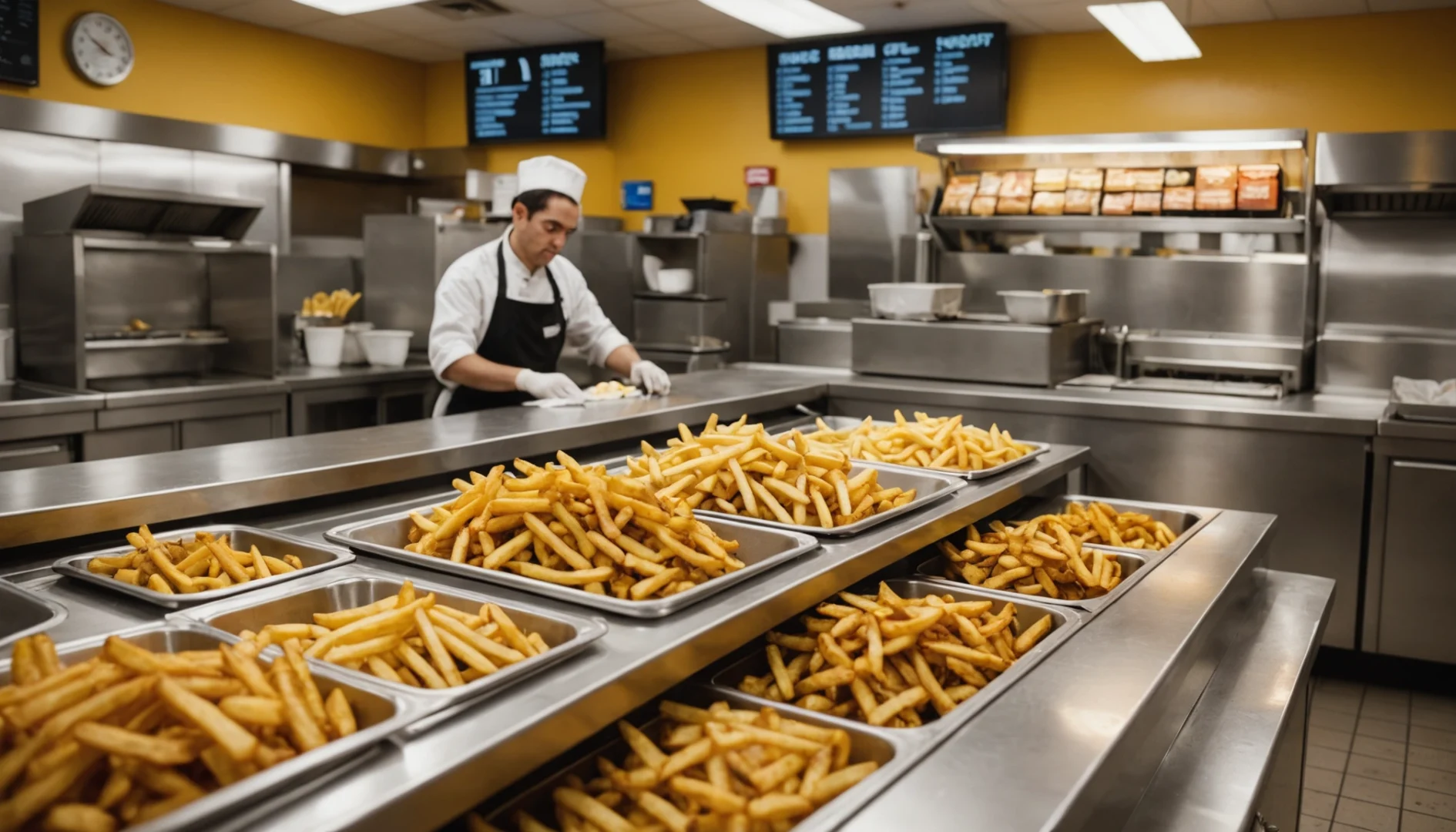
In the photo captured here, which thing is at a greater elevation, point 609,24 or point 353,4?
point 609,24

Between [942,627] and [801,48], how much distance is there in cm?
591

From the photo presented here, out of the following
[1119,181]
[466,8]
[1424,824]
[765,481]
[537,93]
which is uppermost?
[466,8]

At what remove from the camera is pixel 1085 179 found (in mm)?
5434

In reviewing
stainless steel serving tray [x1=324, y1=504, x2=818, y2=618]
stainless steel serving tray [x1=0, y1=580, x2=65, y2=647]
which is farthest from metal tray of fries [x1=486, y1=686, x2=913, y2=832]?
stainless steel serving tray [x1=0, y1=580, x2=65, y2=647]

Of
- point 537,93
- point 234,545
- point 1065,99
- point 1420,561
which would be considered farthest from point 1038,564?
point 537,93

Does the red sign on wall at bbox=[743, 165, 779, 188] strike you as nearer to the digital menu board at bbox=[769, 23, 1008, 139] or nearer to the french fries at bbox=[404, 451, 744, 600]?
the digital menu board at bbox=[769, 23, 1008, 139]

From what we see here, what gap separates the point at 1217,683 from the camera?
2312 millimetres

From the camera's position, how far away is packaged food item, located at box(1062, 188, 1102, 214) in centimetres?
535

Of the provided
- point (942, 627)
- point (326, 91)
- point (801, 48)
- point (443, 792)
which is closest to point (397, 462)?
point (942, 627)

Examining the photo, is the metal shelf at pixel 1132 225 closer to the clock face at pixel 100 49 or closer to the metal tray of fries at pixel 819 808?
the metal tray of fries at pixel 819 808

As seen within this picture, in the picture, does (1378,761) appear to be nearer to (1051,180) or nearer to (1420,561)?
(1420,561)

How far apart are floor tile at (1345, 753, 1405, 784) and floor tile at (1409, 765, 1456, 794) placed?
0.02 meters

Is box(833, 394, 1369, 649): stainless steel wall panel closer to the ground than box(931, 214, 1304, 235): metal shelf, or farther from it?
closer to the ground

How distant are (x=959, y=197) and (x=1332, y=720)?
2.92 m
